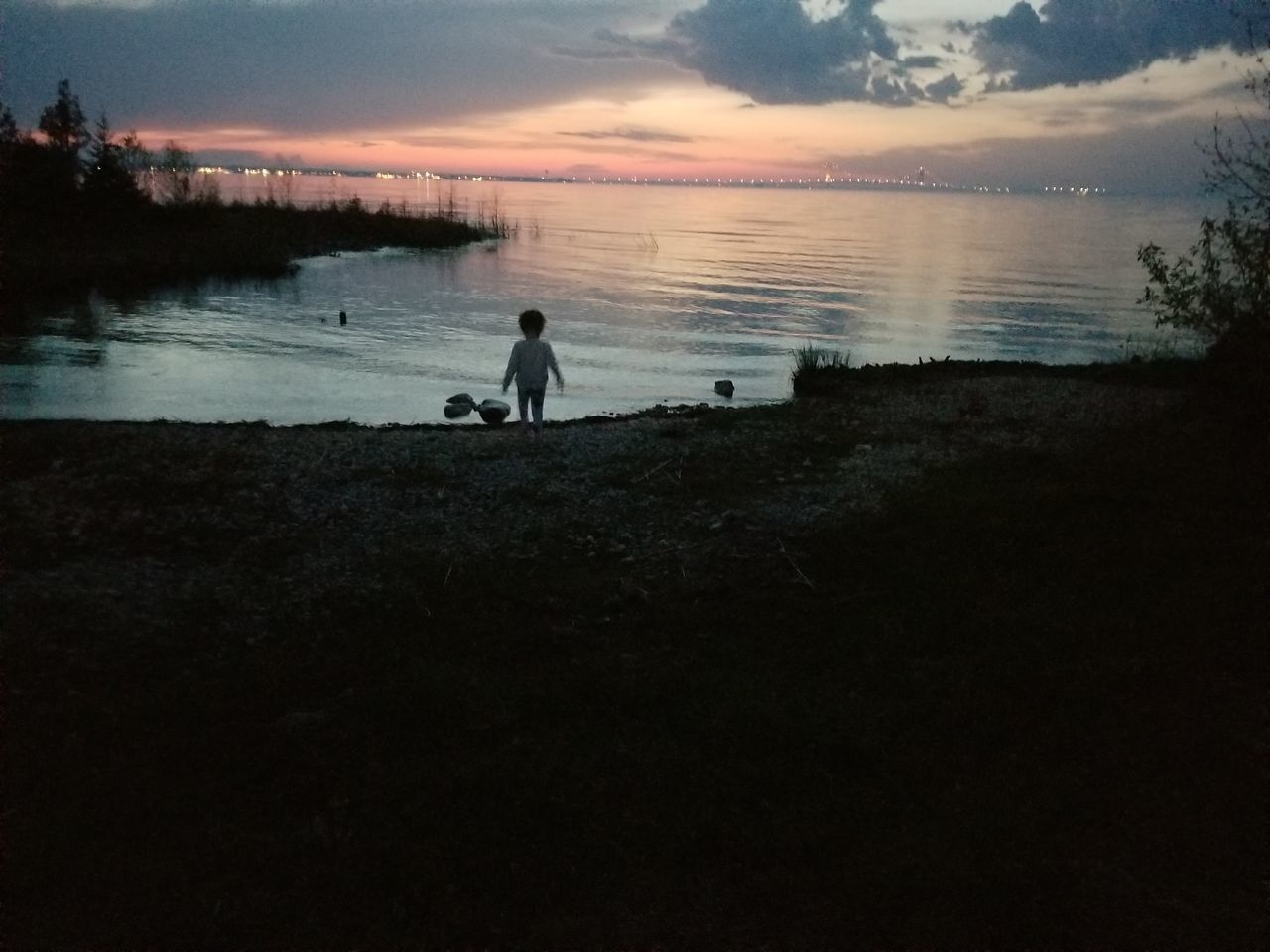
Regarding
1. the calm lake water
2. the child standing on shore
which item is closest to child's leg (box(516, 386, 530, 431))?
the child standing on shore

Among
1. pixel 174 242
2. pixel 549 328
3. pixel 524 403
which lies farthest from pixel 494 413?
pixel 174 242

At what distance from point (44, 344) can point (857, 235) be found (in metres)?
88.1

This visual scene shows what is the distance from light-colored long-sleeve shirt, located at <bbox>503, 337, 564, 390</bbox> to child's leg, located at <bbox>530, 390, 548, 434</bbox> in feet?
0.70

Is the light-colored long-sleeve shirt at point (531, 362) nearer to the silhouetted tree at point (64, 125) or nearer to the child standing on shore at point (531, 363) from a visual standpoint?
the child standing on shore at point (531, 363)

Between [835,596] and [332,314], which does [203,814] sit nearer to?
[835,596]

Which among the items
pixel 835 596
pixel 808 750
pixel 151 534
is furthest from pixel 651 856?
pixel 151 534

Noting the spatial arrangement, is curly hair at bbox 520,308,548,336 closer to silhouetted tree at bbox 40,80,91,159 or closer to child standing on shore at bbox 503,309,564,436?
child standing on shore at bbox 503,309,564,436

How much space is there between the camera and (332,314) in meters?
36.5

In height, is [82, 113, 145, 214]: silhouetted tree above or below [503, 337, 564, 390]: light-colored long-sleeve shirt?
above

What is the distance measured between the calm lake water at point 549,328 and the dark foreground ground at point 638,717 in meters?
12.3

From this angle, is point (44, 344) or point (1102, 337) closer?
point (44, 344)

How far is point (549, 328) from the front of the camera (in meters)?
35.9

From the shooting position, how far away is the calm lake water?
73.2ft

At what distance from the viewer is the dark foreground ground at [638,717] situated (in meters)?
4.17
